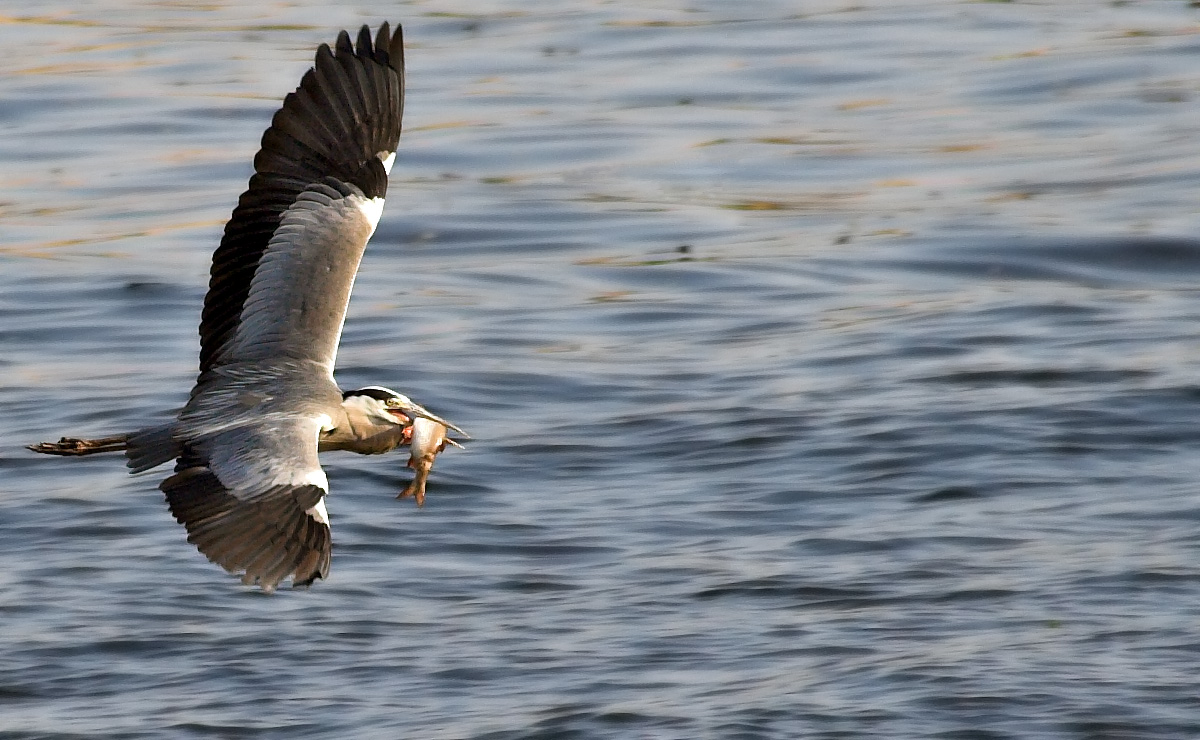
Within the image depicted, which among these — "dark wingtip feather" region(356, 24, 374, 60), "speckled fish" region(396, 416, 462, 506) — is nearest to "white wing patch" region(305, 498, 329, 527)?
"speckled fish" region(396, 416, 462, 506)

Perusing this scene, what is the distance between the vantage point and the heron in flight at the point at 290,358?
6.66 metres

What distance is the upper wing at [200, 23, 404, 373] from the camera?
772 cm

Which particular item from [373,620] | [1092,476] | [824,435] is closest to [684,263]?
[824,435]

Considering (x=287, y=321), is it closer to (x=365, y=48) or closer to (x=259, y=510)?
(x=365, y=48)

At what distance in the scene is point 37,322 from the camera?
1281cm

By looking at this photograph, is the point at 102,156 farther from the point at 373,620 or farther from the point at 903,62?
the point at 373,620

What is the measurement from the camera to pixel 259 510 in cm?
664

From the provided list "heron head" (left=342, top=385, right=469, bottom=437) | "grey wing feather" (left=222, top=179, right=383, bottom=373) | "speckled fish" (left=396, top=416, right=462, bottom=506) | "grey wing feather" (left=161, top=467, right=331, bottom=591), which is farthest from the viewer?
"grey wing feather" (left=222, top=179, right=383, bottom=373)

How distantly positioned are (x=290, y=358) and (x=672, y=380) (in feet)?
14.1

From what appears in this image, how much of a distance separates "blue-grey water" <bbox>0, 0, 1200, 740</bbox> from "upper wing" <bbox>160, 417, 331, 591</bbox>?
57.0 inches

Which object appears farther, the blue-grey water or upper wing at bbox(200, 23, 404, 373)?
the blue-grey water

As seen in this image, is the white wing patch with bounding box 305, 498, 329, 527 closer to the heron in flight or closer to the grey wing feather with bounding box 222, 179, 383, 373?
the heron in flight

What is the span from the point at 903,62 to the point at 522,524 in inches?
374

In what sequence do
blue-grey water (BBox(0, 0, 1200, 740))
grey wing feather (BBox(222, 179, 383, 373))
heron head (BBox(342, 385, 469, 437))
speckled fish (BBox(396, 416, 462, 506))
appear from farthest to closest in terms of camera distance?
blue-grey water (BBox(0, 0, 1200, 740)) → grey wing feather (BBox(222, 179, 383, 373)) → speckled fish (BBox(396, 416, 462, 506)) → heron head (BBox(342, 385, 469, 437))
